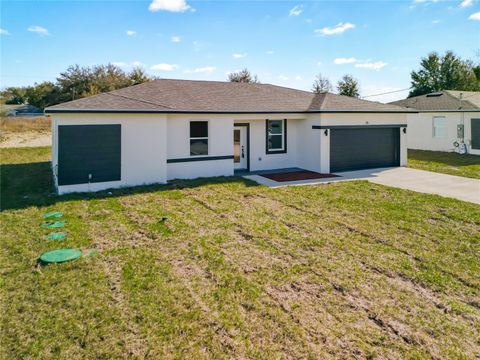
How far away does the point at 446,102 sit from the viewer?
79.8 feet

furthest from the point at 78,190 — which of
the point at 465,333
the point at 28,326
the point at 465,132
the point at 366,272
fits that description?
the point at 465,132

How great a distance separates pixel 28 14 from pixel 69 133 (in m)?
5.05

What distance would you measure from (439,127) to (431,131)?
60cm

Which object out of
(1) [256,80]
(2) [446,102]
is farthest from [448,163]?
(1) [256,80]

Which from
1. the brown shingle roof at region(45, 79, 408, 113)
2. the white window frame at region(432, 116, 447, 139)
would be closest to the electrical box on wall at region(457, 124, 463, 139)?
the white window frame at region(432, 116, 447, 139)

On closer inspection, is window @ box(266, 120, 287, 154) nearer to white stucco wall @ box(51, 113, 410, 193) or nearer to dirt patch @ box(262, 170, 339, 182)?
white stucco wall @ box(51, 113, 410, 193)

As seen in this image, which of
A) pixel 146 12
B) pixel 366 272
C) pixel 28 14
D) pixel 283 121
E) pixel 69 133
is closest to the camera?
pixel 366 272

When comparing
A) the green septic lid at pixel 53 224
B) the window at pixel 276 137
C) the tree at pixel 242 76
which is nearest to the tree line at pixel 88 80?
the tree at pixel 242 76

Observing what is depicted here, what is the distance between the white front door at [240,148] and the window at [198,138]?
1.91m

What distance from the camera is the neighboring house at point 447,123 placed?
2155 cm

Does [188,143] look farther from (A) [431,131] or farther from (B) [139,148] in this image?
(A) [431,131]

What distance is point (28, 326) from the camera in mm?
4156

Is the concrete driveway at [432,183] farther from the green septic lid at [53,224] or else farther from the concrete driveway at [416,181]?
the green septic lid at [53,224]

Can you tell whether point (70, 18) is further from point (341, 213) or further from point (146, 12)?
point (341, 213)
